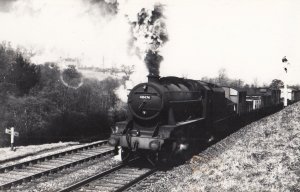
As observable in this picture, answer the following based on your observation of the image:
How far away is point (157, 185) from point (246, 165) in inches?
99.6

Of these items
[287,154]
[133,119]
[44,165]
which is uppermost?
[133,119]

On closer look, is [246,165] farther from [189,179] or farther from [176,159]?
[176,159]

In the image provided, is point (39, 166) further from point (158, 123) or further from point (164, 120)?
point (164, 120)

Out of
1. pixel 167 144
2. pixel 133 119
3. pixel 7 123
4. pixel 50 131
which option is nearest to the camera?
pixel 167 144

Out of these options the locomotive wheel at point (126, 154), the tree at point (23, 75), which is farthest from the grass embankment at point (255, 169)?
the tree at point (23, 75)

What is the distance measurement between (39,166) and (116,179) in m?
3.28

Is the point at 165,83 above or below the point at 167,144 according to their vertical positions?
above

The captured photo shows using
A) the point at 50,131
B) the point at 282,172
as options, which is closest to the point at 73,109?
the point at 50,131

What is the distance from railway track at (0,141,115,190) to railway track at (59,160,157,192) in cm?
181

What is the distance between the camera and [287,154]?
375 inches

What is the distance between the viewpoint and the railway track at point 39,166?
9496 millimetres

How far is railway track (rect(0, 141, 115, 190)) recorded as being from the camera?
9.50 metres

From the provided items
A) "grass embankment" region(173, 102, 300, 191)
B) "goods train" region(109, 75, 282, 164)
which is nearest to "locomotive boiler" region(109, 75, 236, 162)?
"goods train" region(109, 75, 282, 164)

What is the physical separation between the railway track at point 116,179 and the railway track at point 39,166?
71.3 inches
